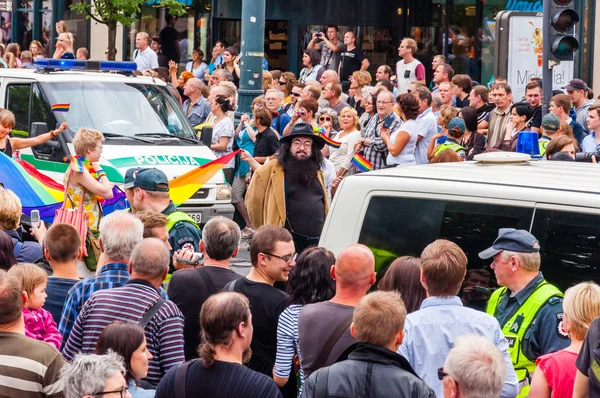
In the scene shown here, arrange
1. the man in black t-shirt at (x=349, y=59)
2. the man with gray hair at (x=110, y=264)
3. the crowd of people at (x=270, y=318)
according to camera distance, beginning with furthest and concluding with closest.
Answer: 1. the man in black t-shirt at (x=349, y=59)
2. the man with gray hair at (x=110, y=264)
3. the crowd of people at (x=270, y=318)

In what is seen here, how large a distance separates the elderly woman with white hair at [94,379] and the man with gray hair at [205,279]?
6.16ft

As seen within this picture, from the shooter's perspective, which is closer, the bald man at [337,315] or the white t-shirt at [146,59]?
the bald man at [337,315]

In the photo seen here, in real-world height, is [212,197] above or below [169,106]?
below

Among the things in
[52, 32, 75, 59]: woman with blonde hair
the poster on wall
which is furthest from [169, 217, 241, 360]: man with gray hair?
[52, 32, 75, 59]: woman with blonde hair

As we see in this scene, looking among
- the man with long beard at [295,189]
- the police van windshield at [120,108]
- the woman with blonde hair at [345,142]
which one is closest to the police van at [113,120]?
the police van windshield at [120,108]

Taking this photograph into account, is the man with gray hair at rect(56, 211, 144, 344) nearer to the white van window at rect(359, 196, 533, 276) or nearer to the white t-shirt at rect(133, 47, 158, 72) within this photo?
the white van window at rect(359, 196, 533, 276)

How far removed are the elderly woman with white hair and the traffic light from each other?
8.16 meters

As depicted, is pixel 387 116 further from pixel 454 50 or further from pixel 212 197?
pixel 454 50

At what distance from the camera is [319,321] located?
5.11 meters

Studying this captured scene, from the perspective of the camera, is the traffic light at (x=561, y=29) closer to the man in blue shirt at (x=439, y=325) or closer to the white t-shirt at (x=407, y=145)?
the white t-shirt at (x=407, y=145)

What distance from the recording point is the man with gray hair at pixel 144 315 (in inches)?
211

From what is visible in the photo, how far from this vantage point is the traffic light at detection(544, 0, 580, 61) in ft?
37.1

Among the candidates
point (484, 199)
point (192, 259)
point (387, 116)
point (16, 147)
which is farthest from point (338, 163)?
point (484, 199)

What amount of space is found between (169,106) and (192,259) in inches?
271
